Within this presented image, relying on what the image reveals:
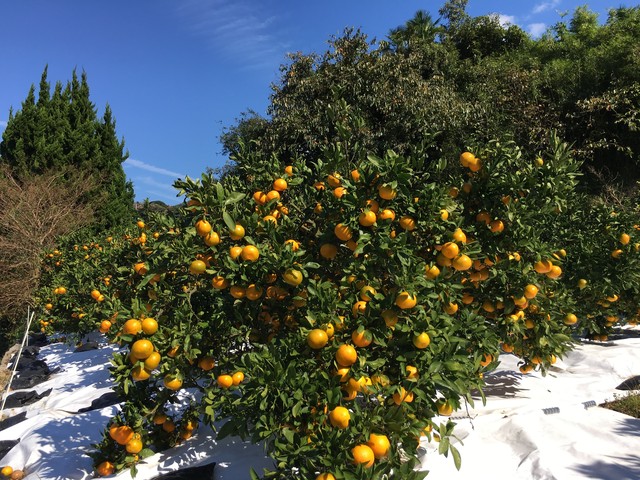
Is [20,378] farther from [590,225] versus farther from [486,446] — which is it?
[590,225]

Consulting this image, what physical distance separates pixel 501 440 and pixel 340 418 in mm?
1550

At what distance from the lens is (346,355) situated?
5.59ft

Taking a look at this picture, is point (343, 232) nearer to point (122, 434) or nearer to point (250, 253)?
point (250, 253)

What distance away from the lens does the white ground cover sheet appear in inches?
90.7

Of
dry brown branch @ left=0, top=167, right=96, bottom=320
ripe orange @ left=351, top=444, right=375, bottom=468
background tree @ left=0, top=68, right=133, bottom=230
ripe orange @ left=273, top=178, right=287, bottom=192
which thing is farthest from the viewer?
background tree @ left=0, top=68, right=133, bottom=230

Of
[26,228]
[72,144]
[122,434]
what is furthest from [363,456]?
[72,144]

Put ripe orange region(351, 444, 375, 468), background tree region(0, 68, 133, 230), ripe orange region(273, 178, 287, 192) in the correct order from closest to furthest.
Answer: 1. ripe orange region(351, 444, 375, 468)
2. ripe orange region(273, 178, 287, 192)
3. background tree region(0, 68, 133, 230)

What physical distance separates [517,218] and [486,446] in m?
1.41

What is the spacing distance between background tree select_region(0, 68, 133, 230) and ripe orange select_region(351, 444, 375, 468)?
11.9 metres

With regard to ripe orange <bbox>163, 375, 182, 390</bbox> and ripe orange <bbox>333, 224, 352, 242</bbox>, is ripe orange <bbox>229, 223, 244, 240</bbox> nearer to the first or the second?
ripe orange <bbox>333, 224, 352, 242</bbox>

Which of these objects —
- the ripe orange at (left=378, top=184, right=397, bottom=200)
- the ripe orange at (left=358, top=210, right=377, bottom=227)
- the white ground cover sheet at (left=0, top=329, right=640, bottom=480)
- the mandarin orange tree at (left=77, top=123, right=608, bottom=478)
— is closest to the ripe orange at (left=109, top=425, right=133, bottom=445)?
the mandarin orange tree at (left=77, top=123, right=608, bottom=478)

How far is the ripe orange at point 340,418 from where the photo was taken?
163cm

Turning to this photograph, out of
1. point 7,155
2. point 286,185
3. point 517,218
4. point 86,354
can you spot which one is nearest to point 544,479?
point 517,218

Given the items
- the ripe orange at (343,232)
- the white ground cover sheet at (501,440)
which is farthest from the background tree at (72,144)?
the ripe orange at (343,232)
